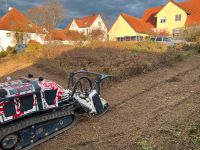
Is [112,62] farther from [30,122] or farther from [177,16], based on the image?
[177,16]

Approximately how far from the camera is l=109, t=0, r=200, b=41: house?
40312 mm

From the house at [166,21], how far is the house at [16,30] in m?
12.8

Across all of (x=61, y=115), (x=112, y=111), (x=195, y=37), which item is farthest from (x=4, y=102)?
Result: (x=195, y=37)

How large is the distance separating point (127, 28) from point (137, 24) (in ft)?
8.38

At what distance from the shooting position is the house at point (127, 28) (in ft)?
136

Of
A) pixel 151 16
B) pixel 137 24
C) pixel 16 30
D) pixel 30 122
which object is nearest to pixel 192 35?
pixel 137 24

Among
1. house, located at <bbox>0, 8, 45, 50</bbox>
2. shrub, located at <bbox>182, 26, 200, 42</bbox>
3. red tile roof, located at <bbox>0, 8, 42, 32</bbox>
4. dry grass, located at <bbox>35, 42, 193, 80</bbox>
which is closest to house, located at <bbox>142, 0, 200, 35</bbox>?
shrub, located at <bbox>182, 26, 200, 42</bbox>

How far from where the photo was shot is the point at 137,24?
43688 mm

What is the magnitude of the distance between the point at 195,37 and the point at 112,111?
71.5ft

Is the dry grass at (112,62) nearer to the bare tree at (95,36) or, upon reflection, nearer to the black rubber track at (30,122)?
the black rubber track at (30,122)

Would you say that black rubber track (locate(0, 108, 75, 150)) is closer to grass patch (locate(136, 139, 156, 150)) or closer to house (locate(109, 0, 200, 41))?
grass patch (locate(136, 139, 156, 150))

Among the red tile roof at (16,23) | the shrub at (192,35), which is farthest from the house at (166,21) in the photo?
the red tile roof at (16,23)

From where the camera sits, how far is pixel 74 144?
488cm

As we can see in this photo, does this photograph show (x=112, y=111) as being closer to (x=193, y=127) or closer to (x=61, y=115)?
(x=61, y=115)
